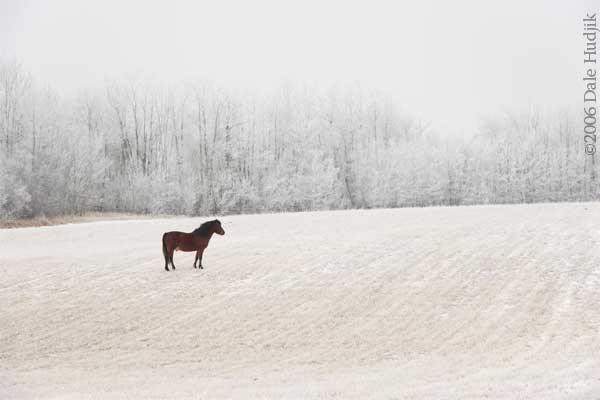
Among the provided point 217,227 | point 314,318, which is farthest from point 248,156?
point 314,318

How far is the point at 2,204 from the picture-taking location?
152 feet

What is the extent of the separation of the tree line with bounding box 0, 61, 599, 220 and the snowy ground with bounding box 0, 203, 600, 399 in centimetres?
3090

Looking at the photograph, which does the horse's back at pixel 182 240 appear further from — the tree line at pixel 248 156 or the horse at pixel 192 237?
the tree line at pixel 248 156

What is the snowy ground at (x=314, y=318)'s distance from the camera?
10438 mm

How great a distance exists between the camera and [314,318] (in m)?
15.1

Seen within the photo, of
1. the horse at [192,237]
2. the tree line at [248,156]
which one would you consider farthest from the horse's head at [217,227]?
the tree line at [248,156]

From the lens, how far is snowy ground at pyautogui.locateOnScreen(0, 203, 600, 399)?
34.2 ft

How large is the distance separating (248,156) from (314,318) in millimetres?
48003

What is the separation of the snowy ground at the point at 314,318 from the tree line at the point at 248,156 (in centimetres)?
3090

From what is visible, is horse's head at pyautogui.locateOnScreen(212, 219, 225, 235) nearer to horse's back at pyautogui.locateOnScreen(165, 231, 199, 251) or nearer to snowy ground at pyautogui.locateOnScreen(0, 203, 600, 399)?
Result: horse's back at pyautogui.locateOnScreen(165, 231, 199, 251)

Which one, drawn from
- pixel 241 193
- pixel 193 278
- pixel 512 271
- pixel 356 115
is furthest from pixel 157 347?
pixel 356 115

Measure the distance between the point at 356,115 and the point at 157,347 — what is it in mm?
58055

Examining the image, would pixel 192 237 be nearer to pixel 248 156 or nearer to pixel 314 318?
pixel 314 318

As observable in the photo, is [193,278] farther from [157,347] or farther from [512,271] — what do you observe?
[512,271]
